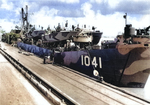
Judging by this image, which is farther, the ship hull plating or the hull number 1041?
the hull number 1041

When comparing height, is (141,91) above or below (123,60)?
below

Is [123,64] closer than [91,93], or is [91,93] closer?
[91,93]

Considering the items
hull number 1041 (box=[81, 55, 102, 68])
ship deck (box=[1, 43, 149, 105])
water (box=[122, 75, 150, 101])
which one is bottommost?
water (box=[122, 75, 150, 101])

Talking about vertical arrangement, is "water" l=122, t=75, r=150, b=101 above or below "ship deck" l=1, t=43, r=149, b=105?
below

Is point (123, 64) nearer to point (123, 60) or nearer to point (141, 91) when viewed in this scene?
point (123, 60)

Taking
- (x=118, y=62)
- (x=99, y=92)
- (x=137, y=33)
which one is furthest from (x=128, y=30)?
(x=99, y=92)

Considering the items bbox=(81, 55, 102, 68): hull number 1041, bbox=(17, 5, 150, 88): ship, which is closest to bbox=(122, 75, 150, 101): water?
bbox=(17, 5, 150, 88): ship

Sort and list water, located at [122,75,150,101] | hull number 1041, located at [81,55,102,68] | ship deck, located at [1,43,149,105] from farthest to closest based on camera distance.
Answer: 1. hull number 1041, located at [81,55,102,68]
2. water, located at [122,75,150,101]
3. ship deck, located at [1,43,149,105]

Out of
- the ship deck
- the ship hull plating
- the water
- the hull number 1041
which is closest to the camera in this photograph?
the ship deck

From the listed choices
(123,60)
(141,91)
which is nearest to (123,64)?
(123,60)

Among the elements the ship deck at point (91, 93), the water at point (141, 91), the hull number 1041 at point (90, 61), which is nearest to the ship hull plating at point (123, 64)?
the hull number 1041 at point (90, 61)

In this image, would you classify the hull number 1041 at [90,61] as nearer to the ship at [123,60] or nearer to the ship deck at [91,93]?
the ship at [123,60]

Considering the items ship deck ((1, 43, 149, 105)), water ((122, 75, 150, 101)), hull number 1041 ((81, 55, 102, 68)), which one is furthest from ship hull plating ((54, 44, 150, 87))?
ship deck ((1, 43, 149, 105))

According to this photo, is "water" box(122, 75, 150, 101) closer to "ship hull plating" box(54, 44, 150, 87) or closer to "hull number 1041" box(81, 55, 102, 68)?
"ship hull plating" box(54, 44, 150, 87)
